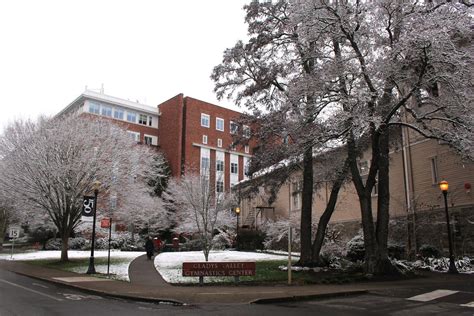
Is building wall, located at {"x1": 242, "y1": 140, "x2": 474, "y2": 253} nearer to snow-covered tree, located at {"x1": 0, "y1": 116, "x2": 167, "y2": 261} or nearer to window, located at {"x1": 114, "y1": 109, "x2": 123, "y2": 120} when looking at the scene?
snow-covered tree, located at {"x1": 0, "y1": 116, "x2": 167, "y2": 261}

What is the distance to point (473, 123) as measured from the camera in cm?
1499

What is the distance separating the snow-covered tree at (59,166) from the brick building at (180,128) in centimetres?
2684

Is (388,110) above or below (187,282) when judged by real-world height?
above

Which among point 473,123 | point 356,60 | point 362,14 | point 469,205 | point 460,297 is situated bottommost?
point 460,297

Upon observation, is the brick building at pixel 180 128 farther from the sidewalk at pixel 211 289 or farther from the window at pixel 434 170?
the sidewalk at pixel 211 289

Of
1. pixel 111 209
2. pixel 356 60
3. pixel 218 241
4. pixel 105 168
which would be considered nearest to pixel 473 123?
pixel 356 60

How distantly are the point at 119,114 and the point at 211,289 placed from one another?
158 ft

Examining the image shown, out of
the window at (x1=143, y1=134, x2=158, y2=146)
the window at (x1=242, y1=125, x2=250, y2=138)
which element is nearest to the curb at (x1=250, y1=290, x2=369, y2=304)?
the window at (x1=242, y1=125, x2=250, y2=138)

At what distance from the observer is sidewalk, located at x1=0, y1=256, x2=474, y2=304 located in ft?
40.3

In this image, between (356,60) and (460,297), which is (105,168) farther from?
(460,297)

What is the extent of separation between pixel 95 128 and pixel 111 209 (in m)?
5.90

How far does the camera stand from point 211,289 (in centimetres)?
1438

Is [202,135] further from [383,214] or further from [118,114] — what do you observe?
[383,214]

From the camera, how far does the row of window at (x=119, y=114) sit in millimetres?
55594
